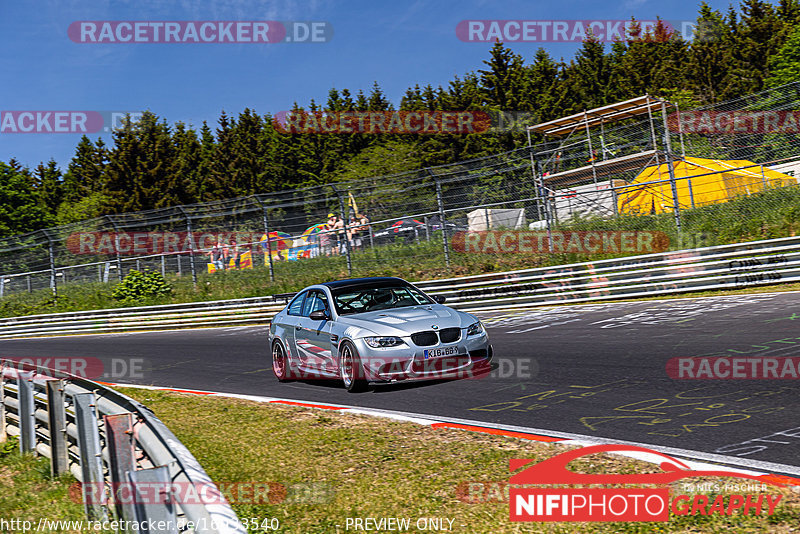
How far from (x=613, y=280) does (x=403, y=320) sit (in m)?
9.05

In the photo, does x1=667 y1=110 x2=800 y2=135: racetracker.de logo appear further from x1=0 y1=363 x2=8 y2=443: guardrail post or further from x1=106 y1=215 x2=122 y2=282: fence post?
x1=106 y1=215 x2=122 y2=282: fence post

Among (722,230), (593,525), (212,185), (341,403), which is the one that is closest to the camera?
(593,525)

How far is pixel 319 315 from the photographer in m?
9.91

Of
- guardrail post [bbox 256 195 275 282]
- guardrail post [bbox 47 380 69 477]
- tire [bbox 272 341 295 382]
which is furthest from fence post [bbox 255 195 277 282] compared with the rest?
guardrail post [bbox 47 380 69 477]

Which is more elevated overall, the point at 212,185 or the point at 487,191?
the point at 212,185

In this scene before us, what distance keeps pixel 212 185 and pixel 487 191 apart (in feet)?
216

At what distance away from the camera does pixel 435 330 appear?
885cm

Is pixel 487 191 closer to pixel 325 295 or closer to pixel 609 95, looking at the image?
pixel 325 295

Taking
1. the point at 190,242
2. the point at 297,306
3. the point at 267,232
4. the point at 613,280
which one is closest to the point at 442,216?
the point at 613,280

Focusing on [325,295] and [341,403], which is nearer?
[341,403]

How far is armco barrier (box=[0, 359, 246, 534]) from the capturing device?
3121 mm

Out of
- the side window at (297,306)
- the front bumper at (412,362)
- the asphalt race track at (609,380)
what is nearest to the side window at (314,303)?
the side window at (297,306)

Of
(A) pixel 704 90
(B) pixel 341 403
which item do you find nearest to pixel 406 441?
(B) pixel 341 403

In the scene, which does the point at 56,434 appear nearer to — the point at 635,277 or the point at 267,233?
the point at 635,277
